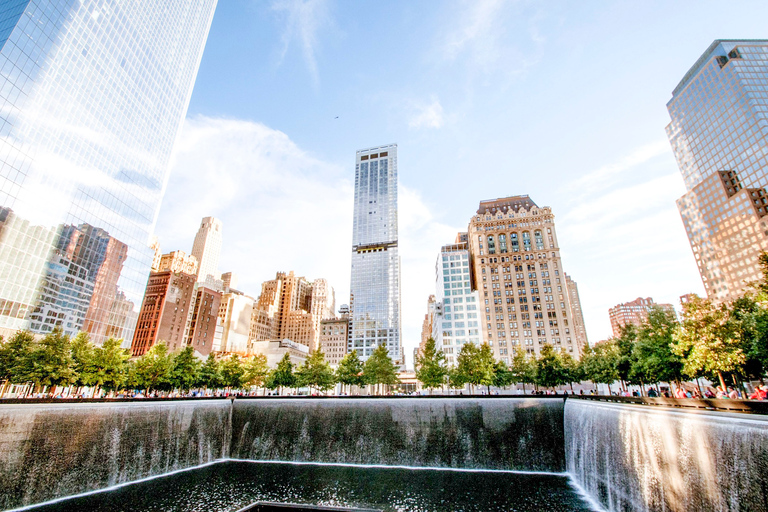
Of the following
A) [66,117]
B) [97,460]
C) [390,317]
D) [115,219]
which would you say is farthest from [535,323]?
[66,117]

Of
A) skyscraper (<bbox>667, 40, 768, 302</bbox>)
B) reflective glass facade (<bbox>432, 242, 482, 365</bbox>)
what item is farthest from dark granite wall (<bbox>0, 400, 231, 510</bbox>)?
skyscraper (<bbox>667, 40, 768, 302</bbox>)

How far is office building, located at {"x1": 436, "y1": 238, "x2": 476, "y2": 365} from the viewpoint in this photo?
115 m

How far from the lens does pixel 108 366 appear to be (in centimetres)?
4559

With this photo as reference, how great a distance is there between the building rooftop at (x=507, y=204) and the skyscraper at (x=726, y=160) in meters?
51.9

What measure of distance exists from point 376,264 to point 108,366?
5312 inches

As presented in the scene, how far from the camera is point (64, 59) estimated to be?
69.9 m

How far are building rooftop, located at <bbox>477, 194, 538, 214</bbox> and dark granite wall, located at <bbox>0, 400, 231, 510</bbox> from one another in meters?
114

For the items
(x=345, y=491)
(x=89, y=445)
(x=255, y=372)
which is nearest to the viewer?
(x=345, y=491)

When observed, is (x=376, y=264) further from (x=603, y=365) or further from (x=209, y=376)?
(x=603, y=365)

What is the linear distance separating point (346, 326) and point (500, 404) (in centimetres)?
15583

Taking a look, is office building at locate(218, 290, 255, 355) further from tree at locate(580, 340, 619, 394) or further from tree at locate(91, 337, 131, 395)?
tree at locate(580, 340, 619, 394)

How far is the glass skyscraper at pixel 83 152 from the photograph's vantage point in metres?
62.1

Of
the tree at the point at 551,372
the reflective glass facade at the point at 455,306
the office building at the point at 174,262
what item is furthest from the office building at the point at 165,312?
the tree at the point at 551,372

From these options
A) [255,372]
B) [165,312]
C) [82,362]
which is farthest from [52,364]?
[165,312]
